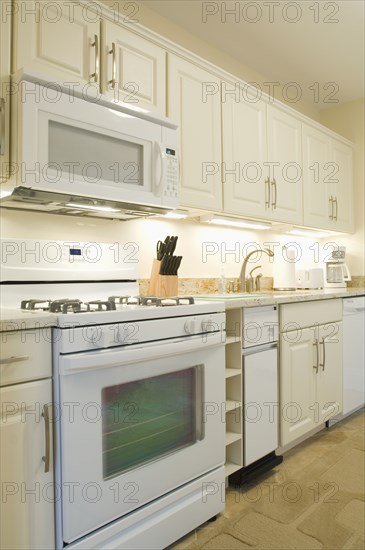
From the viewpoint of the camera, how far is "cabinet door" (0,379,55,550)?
116cm

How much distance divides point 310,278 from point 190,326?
1.93 meters

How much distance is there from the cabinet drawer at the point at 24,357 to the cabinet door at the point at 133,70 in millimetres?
1077

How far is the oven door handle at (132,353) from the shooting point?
124 cm

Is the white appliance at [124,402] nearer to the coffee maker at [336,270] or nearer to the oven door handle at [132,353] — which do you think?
the oven door handle at [132,353]

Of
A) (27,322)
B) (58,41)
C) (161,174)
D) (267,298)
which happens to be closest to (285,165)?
(267,298)

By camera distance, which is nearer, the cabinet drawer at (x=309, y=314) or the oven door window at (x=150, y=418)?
the oven door window at (x=150, y=418)

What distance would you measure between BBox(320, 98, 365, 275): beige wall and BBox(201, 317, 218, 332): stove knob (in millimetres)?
2522

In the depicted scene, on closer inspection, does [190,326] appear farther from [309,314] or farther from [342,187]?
[342,187]

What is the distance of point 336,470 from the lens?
2.19 metres

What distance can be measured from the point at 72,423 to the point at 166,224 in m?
1.46

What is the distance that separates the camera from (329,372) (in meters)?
2.62

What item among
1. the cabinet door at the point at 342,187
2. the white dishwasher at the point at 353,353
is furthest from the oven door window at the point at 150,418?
the cabinet door at the point at 342,187

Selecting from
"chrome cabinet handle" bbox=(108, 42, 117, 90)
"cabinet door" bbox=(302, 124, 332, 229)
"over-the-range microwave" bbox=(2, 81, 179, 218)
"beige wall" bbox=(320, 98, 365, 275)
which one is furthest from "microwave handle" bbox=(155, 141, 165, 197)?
"beige wall" bbox=(320, 98, 365, 275)

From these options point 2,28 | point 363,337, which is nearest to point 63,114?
point 2,28
